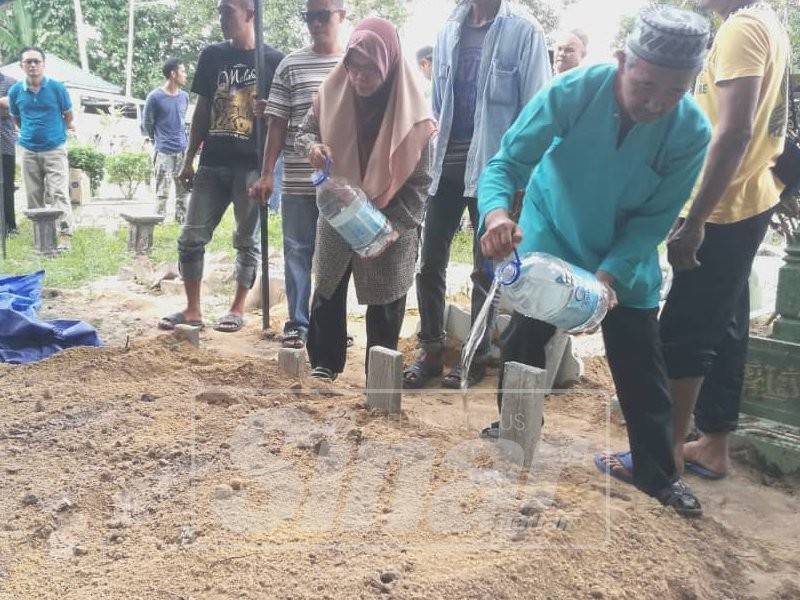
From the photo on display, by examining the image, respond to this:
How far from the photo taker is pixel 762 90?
2.32m

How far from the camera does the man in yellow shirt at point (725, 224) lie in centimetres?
221

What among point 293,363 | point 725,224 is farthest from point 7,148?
point 725,224

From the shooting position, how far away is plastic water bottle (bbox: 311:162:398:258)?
2941 millimetres

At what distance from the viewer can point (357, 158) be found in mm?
3064

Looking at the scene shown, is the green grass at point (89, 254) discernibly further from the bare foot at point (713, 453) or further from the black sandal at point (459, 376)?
the bare foot at point (713, 453)

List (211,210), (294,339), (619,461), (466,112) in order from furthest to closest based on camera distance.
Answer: (211,210), (294,339), (466,112), (619,461)

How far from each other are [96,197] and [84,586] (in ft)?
41.2

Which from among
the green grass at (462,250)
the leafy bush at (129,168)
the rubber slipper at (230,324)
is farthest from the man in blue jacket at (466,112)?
the leafy bush at (129,168)

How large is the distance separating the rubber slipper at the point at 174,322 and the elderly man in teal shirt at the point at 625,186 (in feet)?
8.55

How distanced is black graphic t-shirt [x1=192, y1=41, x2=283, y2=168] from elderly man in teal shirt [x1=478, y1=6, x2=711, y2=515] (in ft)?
7.58

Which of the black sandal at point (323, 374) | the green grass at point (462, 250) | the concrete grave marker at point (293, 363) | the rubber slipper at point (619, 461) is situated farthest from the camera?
the green grass at point (462, 250)

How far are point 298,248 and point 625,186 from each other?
209 centimetres

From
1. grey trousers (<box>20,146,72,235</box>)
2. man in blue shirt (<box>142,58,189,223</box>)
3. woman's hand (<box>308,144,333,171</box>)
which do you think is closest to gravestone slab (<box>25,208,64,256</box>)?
grey trousers (<box>20,146,72,235</box>)

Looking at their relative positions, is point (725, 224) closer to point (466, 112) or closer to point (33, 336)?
point (466, 112)
